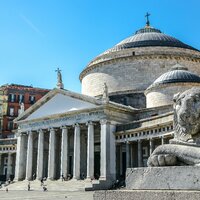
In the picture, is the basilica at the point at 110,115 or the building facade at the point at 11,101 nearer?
the basilica at the point at 110,115

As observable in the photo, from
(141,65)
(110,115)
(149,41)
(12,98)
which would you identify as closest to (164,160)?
(110,115)

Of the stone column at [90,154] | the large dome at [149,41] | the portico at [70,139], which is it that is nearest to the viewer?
the stone column at [90,154]

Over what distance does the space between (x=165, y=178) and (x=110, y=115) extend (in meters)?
29.2

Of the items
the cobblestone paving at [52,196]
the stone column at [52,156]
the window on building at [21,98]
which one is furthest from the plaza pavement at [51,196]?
the window on building at [21,98]

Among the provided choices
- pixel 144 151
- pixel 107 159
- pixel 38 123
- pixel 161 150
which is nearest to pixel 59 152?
pixel 38 123

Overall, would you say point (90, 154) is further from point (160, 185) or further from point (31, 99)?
point (31, 99)

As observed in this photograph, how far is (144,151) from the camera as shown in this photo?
→ 33031 millimetres

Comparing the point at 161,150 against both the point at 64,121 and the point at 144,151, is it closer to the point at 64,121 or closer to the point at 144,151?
the point at 144,151

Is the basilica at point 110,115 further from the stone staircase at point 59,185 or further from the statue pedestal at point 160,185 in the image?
the statue pedestal at point 160,185

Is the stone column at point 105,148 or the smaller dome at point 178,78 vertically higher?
the smaller dome at point 178,78

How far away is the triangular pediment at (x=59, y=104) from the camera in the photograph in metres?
35.1

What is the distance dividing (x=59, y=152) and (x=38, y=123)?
4.11 metres

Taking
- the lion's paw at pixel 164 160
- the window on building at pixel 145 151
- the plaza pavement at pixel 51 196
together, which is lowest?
the plaza pavement at pixel 51 196

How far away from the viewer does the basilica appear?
32906 millimetres
